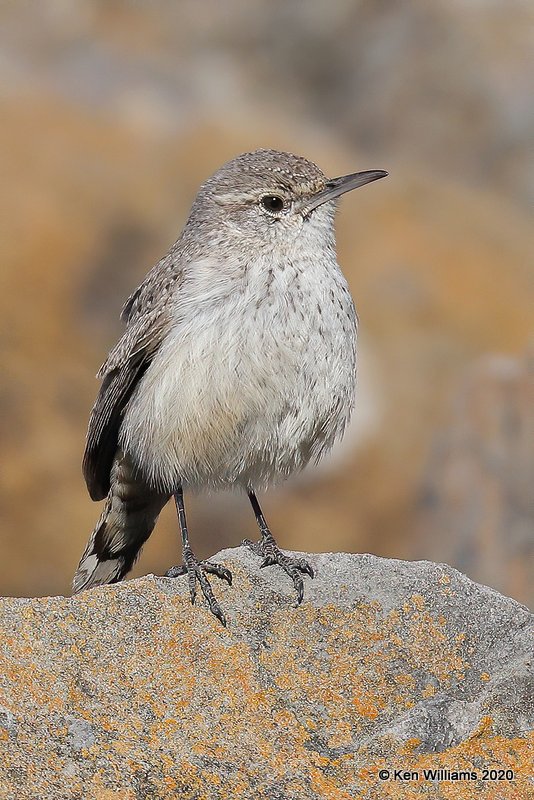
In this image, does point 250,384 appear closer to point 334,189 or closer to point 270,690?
point 334,189

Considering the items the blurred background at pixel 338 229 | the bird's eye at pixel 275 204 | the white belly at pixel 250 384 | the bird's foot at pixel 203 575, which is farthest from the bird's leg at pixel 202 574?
the blurred background at pixel 338 229

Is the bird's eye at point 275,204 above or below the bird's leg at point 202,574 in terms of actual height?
above

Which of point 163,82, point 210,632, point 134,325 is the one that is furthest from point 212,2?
point 210,632

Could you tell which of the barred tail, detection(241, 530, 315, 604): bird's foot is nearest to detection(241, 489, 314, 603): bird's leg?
detection(241, 530, 315, 604): bird's foot

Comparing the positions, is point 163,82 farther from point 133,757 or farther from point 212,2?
point 133,757

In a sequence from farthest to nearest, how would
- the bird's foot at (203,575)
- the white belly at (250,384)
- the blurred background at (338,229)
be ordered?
the blurred background at (338,229)
the white belly at (250,384)
the bird's foot at (203,575)

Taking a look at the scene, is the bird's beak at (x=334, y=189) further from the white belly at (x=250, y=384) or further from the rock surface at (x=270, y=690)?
the rock surface at (x=270, y=690)

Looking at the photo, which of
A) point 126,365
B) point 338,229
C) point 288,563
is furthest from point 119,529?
point 338,229
